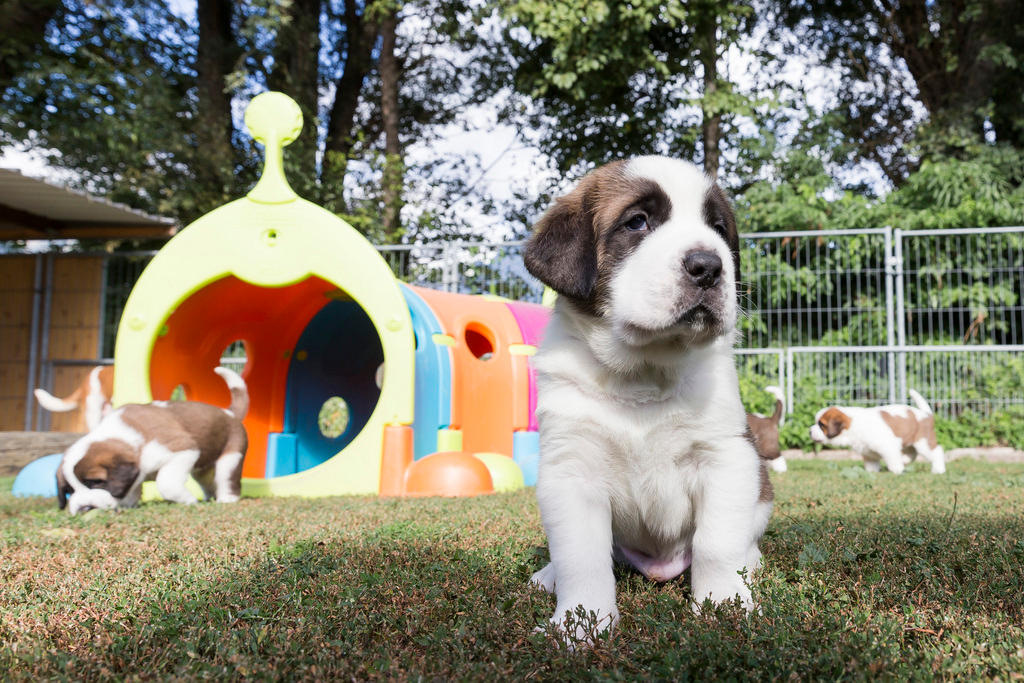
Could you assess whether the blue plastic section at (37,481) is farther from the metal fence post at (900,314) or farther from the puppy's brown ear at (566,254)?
the metal fence post at (900,314)

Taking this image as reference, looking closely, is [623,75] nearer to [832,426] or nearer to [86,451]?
[832,426]

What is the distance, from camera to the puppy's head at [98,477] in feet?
15.5

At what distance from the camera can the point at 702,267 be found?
218cm

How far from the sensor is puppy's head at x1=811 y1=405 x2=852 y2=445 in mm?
7625

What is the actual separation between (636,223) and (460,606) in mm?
1252

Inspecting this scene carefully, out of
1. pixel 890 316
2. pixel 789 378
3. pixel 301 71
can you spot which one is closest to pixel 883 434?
pixel 789 378

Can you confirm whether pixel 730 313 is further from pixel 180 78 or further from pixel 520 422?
pixel 180 78

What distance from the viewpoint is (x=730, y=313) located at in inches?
89.1

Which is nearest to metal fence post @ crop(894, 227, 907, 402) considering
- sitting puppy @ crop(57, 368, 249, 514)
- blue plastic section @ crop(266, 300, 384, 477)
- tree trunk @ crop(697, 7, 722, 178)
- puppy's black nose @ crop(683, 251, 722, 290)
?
tree trunk @ crop(697, 7, 722, 178)

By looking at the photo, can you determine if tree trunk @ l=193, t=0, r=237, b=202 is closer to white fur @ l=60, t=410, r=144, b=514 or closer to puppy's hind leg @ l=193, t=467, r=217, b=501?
puppy's hind leg @ l=193, t=467, r=217, b=501

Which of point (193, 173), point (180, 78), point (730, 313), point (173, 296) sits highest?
point (180, 78)

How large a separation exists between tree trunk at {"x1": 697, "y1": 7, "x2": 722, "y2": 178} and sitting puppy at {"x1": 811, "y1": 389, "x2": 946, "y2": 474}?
5.34 meters

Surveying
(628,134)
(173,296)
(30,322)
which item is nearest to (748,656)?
(173,296)

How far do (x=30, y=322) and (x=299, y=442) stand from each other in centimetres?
671
